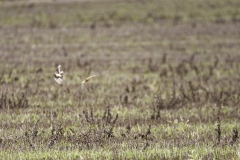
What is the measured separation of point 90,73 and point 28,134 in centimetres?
667

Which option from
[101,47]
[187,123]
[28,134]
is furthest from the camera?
[101,47]

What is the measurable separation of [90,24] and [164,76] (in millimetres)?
13585

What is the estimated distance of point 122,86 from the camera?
38.6 ft

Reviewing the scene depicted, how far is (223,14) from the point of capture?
28891 mm

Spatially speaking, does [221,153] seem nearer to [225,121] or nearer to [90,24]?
[225,121]

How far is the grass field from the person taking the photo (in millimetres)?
→ 6574

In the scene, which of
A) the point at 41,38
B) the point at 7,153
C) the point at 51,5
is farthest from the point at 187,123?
the point at 51,5

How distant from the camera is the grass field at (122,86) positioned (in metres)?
6.57

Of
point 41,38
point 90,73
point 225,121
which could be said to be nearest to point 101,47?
point 41,38

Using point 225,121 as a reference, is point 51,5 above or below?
above

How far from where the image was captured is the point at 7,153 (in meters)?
6.08

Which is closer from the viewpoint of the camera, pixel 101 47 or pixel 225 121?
pixel 225 121

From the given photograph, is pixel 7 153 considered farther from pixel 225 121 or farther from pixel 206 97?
pixel 206 97

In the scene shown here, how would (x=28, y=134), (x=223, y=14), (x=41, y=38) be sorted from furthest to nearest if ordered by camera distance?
(x=223, y=14) → (x=41, y=38) → (x=28, y=134)
